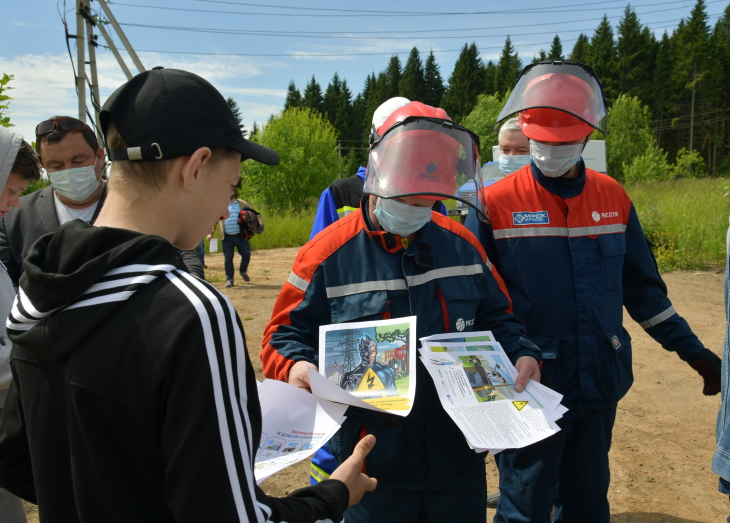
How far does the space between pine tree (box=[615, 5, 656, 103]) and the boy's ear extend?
6917 cm

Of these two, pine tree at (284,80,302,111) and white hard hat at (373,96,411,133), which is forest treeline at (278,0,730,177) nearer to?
pine tree at (284,80,302,111)

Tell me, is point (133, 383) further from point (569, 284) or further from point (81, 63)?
point (81, 63)

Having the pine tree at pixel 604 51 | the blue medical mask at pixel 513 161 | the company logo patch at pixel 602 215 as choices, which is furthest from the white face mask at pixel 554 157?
the pine tree at pixel 604 51

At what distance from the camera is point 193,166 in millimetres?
1080

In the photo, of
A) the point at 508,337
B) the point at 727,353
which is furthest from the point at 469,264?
the point at 727,353

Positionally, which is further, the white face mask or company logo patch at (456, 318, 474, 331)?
the white face mask

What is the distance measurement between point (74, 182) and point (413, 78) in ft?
257

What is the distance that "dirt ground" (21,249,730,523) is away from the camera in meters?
3.35

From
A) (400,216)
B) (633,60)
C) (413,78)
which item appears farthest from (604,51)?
(400,216)

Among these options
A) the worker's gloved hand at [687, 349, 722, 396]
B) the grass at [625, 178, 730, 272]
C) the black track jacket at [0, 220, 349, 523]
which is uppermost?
the black track jacket at [0, 220, 349, 523]

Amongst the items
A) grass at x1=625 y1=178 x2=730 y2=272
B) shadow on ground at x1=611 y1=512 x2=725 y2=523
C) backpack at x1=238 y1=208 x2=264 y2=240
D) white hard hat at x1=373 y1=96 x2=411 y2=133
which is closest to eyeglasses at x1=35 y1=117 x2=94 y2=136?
white hard hat at x1=373 y1=96 x2=411 y2=133

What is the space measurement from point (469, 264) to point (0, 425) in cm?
165

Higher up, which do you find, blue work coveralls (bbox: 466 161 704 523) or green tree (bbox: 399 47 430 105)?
green tree (bbox: 399 47 430 105)

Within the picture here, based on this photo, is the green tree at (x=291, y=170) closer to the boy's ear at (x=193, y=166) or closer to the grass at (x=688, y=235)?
the grass at (x=688, y=235)
